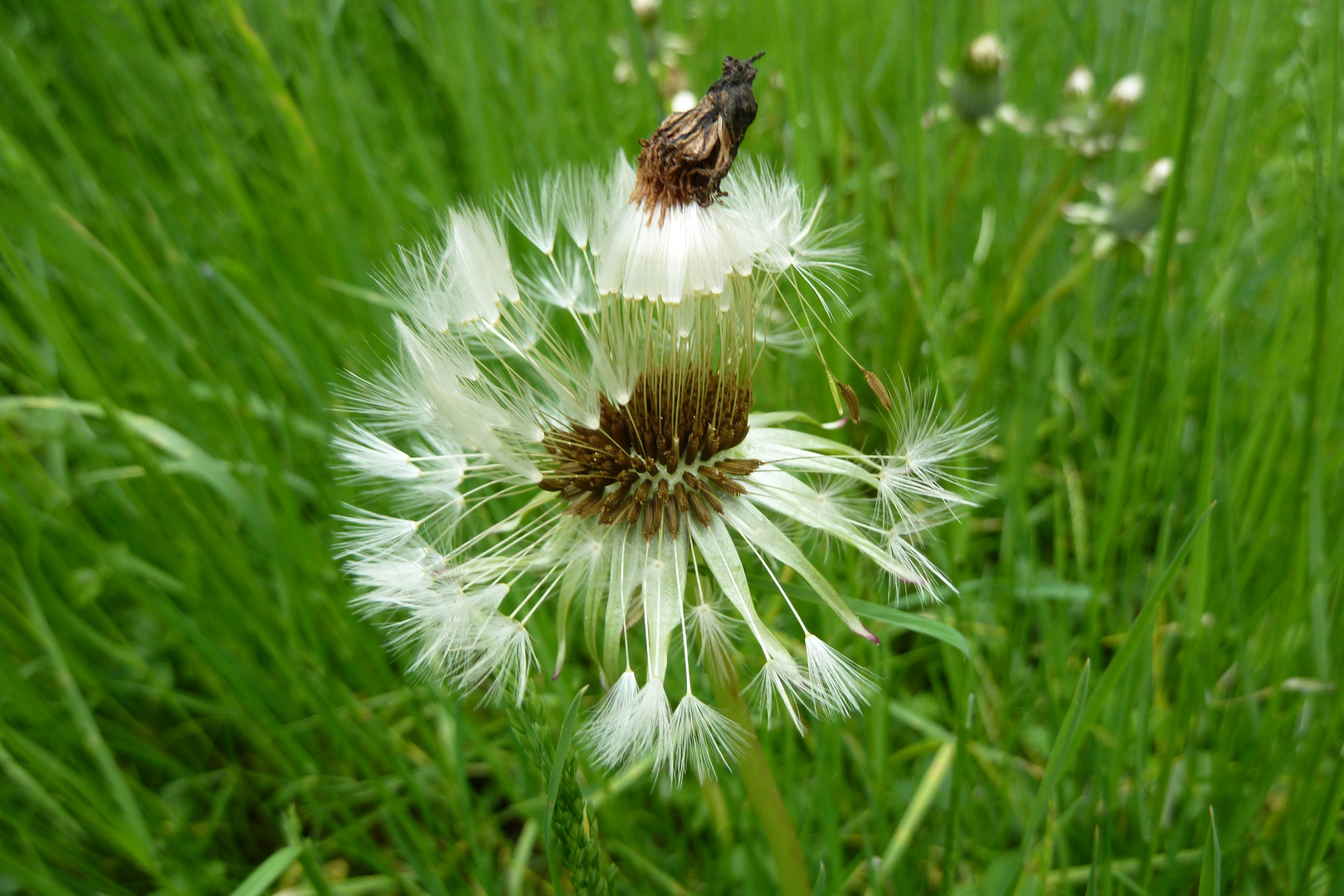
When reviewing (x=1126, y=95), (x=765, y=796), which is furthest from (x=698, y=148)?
(x=1126, y=95)

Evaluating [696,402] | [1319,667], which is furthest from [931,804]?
[696,402]

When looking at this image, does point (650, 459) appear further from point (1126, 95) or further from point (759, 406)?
point (1126, 95)

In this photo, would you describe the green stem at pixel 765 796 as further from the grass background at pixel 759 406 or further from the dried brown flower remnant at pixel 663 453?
the dried brown flower remnant at pixel 663 453

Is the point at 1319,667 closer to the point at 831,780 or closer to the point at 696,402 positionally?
the point at 831,780

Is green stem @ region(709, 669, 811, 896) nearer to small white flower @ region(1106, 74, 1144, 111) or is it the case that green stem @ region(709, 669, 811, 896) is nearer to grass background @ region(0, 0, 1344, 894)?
grass background @ region(0, 0, 1344, 894)

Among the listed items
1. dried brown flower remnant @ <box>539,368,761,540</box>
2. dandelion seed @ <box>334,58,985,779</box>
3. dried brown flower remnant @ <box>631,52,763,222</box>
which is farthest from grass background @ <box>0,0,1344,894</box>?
dried brown flower remnant @ <box>631,52,763,222</box>

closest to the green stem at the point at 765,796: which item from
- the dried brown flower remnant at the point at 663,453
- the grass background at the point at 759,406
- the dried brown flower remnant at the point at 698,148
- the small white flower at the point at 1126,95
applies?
the grass background at the point at 759,406
